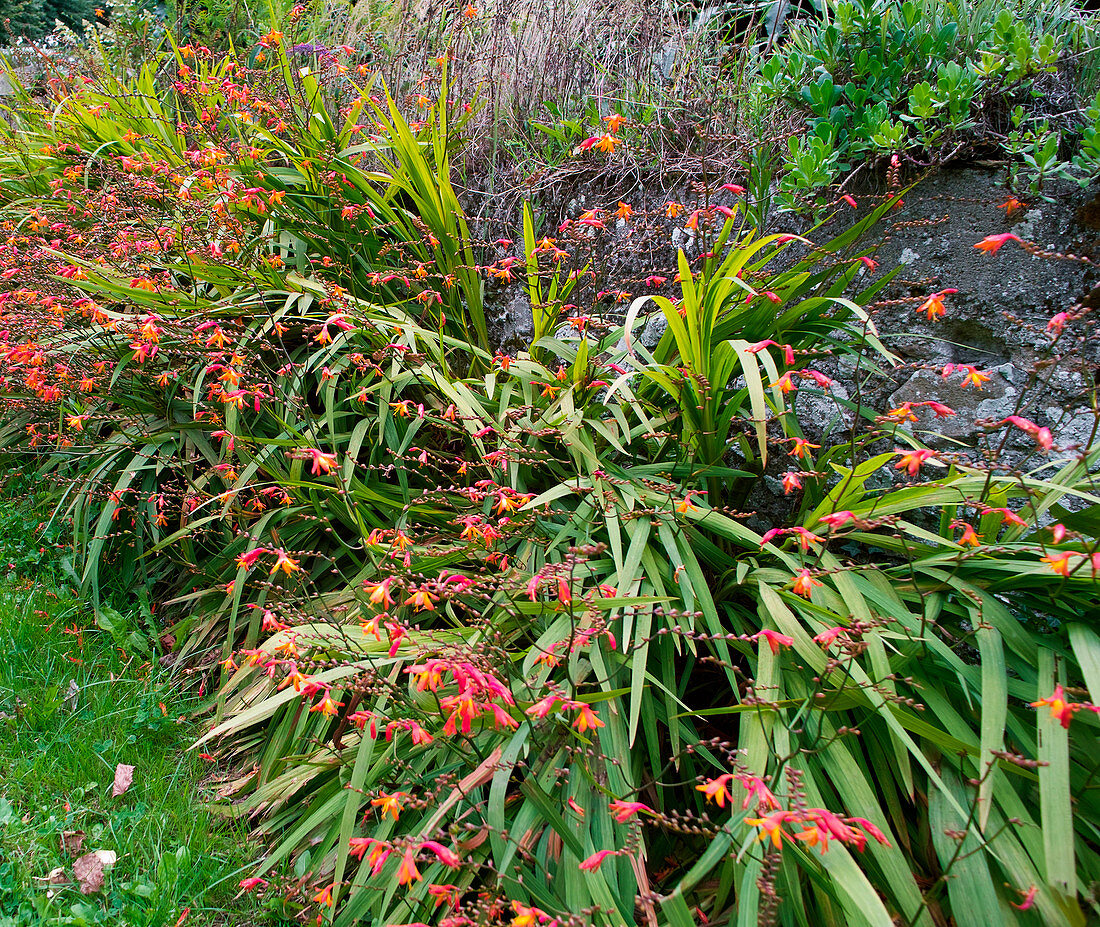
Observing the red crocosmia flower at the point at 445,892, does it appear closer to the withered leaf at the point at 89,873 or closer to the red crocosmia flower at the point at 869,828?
the red crocosmia flower at the point at 869,828

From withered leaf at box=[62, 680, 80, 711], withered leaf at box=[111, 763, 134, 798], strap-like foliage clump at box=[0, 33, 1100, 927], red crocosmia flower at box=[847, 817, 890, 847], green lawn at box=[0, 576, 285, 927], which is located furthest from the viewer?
withered leaf at box=[62, 680, 80, 711]

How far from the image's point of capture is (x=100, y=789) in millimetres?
1683

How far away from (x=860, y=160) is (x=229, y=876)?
251 centimetres

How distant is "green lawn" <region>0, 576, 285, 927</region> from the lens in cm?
143

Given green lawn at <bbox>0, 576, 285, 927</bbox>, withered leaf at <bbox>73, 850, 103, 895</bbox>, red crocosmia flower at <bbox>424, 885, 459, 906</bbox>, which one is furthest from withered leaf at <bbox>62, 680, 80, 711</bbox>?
red crocosmia flower at <bbox>424, 885, 459, 906</bbox>

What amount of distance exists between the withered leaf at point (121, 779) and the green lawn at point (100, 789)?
0.7 inches

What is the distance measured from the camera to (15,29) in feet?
30.3

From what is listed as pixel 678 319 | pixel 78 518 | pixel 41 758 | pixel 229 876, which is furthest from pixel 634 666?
pixel 78 518

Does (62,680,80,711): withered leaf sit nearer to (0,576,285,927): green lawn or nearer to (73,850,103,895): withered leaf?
(0,576,285,927): green lawn

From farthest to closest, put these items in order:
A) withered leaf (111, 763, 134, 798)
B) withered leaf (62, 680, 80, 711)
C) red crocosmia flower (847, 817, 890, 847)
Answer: withered leaf (62, 680, 80, 711) → withered leaf (111, 763, 134, 798) → red crocosmia flower (847, 817, 890, 847)

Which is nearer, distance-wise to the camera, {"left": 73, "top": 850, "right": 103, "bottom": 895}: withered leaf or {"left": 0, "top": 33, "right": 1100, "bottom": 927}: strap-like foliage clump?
{"left": 0, "top": 33, "right": 1100, "bottom": 927}: strap-like foliage clump

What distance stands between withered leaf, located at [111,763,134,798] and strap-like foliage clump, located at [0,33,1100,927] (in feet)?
0.66

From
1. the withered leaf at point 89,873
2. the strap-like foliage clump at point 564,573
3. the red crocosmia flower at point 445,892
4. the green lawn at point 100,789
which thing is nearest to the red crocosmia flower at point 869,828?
the strap-like foliage clump at point 564,573

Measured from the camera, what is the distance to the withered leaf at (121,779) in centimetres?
167
